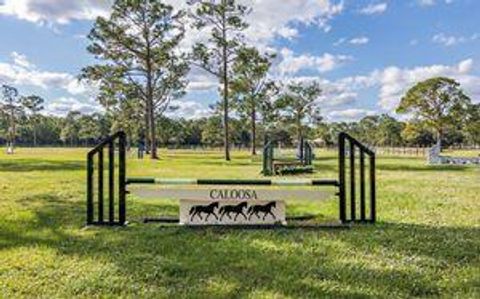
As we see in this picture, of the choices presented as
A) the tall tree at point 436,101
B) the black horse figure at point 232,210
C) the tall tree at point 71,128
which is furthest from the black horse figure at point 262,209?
the tall tree at point 71,128

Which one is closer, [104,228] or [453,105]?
[104,228]

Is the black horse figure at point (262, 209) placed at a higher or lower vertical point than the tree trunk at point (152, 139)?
lower

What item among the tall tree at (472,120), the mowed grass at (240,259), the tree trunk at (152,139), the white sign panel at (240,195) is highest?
the tall tree at (472,120)

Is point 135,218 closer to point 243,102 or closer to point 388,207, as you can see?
point 388,207

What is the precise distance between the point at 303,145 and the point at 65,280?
68.7 ft

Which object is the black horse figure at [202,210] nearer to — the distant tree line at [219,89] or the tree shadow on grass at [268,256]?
the tree shadow on grass at [268,256]

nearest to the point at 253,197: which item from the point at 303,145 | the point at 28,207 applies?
the point at 28,207

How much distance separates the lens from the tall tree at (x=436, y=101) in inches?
2149

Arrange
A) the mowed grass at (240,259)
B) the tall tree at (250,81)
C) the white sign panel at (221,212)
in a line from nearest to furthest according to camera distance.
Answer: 1. the mowed grass at (240,259)
2. the white sign panel at (221,212)
3. the tall tree at (250,81)

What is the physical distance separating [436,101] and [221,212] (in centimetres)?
5205

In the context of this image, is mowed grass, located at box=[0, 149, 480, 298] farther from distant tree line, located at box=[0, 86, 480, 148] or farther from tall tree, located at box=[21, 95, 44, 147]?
tall tree, located at box=[21, 95, 44, 147]

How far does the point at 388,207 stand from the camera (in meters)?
9.39

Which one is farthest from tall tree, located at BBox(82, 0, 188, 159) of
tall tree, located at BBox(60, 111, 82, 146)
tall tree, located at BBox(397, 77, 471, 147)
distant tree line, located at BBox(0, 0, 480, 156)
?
tall tree, located at BBox(60, 111, 82, 146)

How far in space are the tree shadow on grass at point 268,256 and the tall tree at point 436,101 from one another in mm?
50373
